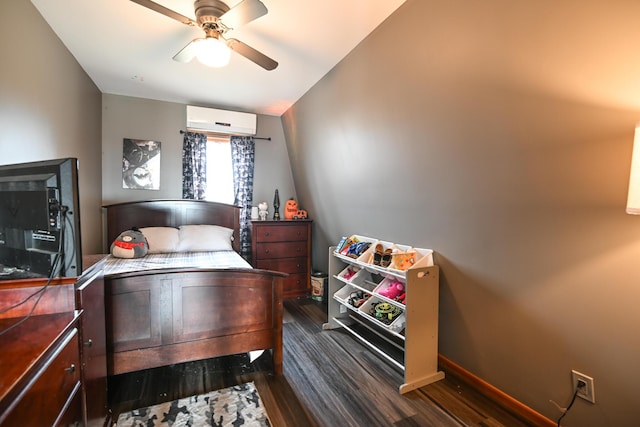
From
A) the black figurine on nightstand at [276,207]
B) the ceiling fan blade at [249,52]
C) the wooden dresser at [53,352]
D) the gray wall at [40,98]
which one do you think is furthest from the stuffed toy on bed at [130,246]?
the ceiling fan blade at [249,52]

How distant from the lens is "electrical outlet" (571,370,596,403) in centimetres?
141

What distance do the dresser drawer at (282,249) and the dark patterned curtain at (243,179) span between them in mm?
436

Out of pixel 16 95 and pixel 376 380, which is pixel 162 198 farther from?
pixel 376 380

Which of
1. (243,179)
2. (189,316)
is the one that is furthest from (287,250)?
(189,316)

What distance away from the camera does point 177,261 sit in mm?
2760

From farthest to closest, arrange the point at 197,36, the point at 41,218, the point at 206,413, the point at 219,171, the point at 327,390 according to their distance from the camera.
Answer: the point at 219,171 < the point at 197,36 < the point at 327,390 < the point at 206,413 < the point at 41,218

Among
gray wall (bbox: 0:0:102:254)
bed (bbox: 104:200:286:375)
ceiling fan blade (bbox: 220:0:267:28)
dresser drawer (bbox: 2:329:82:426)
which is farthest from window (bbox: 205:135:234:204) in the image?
dresser drawer (bbox: 2:329:82:426)

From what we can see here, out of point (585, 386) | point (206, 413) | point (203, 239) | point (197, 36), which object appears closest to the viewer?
point (585, 386)

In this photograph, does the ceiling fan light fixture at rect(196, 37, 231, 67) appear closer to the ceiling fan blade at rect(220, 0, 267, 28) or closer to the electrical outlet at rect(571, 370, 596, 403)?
the ceiling fan blade at rect(220, 0, 267, 28)

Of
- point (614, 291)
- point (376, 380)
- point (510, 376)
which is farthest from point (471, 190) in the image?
point (376, 380)

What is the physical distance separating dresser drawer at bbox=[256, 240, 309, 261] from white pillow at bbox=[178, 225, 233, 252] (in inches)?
15.6

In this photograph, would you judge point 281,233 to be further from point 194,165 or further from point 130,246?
point 130,246

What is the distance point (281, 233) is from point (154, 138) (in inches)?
79.2

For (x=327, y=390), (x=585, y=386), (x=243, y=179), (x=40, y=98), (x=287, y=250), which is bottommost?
(x=327, y=390)
